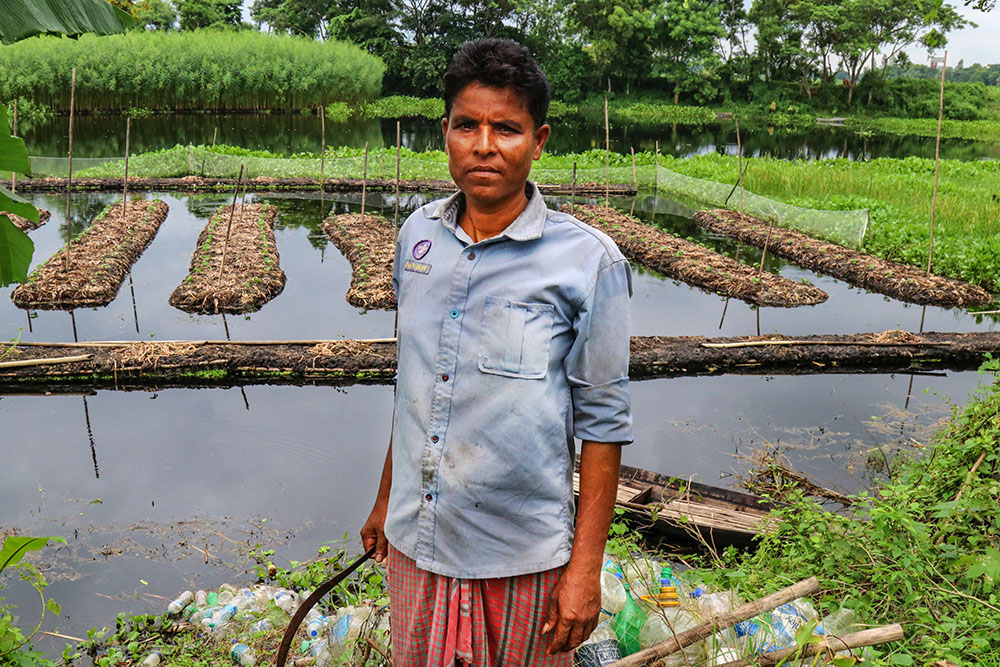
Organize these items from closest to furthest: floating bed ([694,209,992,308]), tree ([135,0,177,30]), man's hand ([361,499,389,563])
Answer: man's hand ([361,499,389,563]) → floating bed ([694,209,992,308]) → tree ([135,0,177,30])

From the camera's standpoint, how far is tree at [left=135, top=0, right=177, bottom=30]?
40812mm

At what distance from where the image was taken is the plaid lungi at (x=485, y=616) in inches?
62.1

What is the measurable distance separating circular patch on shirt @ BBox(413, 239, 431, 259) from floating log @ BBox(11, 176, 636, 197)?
13905 millimetres

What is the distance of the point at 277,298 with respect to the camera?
904 cm

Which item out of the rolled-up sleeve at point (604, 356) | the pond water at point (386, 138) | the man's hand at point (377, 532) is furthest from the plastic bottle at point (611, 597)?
the pond water at point (386, 138)

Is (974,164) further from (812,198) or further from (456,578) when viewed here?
(456,578)

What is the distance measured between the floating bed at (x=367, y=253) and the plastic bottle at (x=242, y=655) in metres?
5.66

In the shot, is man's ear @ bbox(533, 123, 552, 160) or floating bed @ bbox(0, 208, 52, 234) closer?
man's ear @ bbox(533, 123, 552, 160)

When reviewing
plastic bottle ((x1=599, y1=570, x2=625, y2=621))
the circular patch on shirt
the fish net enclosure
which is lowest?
plastic bottle ((x1=599, y1=570, x2=625, y2=621))

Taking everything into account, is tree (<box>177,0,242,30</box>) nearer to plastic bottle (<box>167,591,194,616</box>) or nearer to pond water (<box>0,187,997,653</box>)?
pond water (<box>0,187,997,653</box>)

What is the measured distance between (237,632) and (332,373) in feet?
11.6

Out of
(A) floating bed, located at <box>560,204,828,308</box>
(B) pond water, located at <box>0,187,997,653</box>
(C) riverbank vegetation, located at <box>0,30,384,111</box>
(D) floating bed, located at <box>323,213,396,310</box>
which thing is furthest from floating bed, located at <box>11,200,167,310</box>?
(C) riverbank vegetation, located at <box>0,30,384,111</box>

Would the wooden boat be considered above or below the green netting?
below

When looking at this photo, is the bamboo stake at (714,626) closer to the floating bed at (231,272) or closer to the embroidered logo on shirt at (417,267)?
the embroidered logo on shirt at (417,267)
